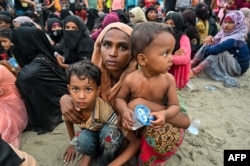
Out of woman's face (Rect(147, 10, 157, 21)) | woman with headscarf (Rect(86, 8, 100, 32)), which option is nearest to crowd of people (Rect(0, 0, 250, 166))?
woman's face (Rect(147, 10, 157, 21))

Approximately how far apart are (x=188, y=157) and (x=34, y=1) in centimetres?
743

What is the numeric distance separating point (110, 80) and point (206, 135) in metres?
1.39

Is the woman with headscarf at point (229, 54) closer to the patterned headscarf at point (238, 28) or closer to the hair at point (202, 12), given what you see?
the patterned headscarf at point (238, 28)

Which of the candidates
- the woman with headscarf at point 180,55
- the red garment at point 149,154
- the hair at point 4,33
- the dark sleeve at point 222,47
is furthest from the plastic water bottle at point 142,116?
the dark sleeve at point 222,47

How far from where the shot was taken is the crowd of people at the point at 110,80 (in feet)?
5.60

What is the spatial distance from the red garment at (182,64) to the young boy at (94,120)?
1.90m

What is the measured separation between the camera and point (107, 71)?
203 cm

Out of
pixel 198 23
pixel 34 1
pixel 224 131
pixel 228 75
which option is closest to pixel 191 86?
pixel 228 75

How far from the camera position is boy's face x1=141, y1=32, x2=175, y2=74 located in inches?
60.4

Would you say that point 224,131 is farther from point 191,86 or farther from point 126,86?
point 126,86

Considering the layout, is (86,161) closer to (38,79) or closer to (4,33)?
(38,79)

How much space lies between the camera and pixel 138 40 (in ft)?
5.19

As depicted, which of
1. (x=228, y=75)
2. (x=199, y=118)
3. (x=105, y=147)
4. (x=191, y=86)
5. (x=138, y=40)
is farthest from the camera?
(x=228, y=75)

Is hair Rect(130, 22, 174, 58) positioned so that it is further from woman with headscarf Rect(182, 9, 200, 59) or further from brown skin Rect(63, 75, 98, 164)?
woman with headscarf Rect(182, 9, 200, 59)
